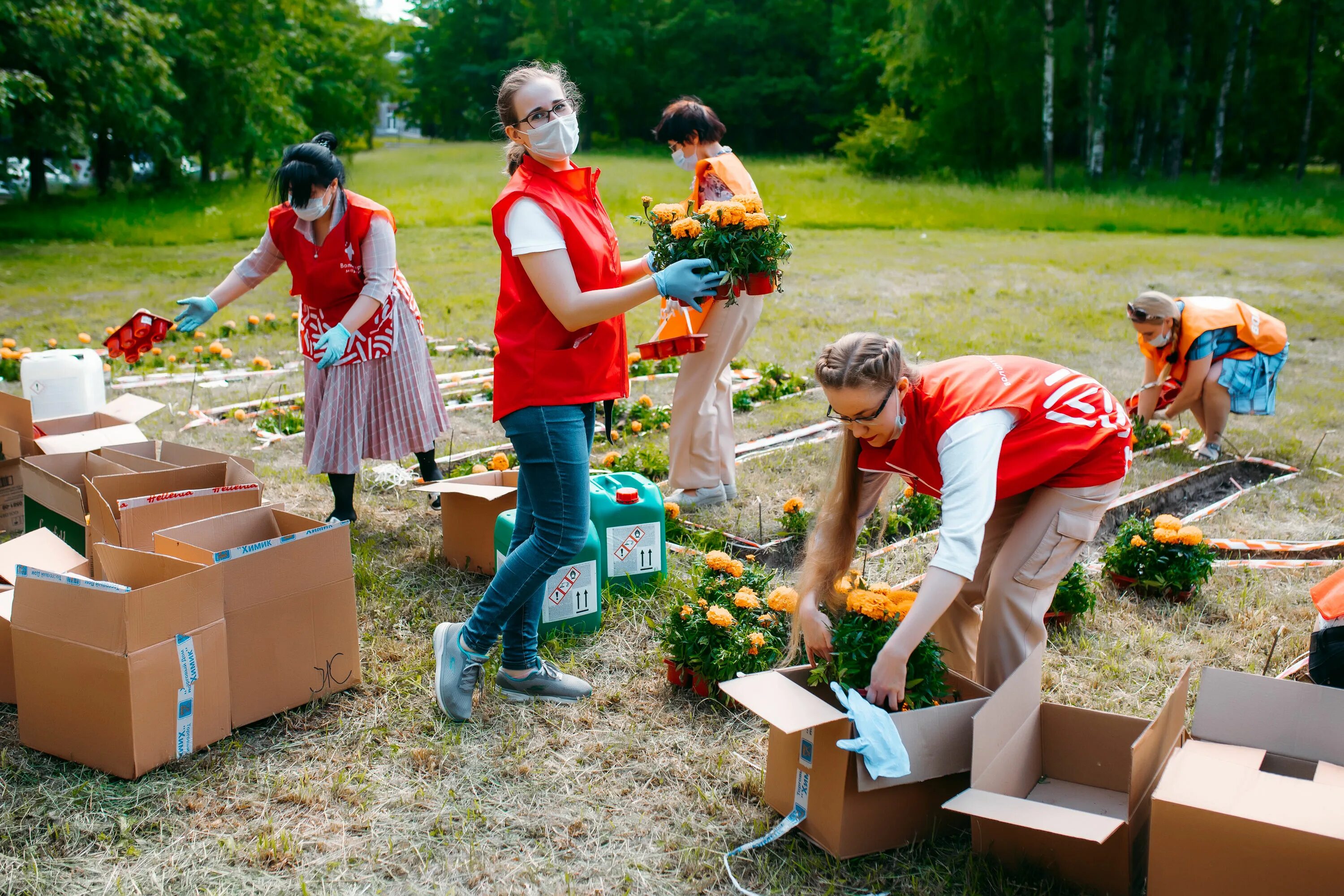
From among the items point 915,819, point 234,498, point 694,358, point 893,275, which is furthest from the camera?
point 893,275

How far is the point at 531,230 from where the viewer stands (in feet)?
8.62

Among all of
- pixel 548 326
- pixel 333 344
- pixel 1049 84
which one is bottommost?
pixel 333 344

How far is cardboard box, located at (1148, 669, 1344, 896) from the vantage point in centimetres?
193

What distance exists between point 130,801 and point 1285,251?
1606 centimetres

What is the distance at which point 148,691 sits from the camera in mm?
2658

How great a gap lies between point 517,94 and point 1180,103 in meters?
27.8

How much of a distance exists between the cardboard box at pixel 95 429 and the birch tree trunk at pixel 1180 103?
87.3 ft

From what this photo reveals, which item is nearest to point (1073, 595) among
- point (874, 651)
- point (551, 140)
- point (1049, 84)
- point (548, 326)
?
point (874, 651)

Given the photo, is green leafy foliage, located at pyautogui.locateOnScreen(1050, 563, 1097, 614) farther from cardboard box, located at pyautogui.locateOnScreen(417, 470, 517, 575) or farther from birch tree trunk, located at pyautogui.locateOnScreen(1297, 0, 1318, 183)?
birch tree trunk, located at pyautogui.locateOnScreen(1297, 0, 1318, 183)

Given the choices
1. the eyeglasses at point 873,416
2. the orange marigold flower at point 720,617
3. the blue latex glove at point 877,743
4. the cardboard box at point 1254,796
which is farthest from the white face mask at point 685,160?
the cardboard box at point 1254,796

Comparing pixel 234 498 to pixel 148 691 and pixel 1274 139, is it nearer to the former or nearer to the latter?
pixel 148 691

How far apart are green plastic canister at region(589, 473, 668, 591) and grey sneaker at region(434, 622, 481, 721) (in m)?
0.85

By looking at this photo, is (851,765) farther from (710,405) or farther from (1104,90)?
(1104,90)

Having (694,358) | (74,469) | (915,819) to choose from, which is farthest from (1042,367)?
(74,469)
